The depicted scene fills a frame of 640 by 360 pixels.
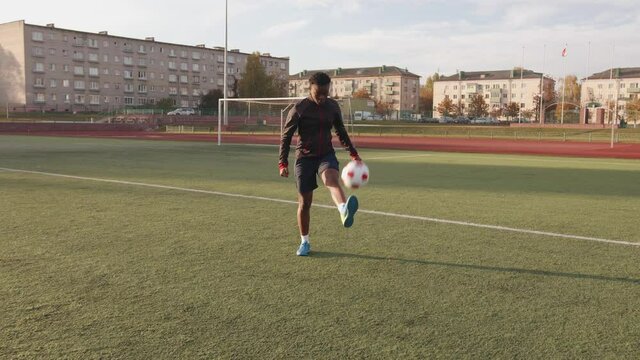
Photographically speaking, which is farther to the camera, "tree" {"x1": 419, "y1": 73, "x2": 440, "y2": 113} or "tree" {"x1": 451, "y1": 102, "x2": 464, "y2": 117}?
"tree" {"x1": 419, "y1": 73, "x2": 440, "y2": 113}

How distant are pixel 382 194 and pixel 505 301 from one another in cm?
627

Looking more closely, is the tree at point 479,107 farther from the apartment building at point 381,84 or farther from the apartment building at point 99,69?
the apartment building at point 99,69

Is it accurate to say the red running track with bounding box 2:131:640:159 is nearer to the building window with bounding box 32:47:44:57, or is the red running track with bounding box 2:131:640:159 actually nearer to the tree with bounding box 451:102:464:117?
the building window with bounding box 32:47:44:57

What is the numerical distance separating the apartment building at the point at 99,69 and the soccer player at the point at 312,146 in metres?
82.2

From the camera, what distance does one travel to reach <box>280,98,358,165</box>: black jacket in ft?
18.8

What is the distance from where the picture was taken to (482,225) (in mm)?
7516

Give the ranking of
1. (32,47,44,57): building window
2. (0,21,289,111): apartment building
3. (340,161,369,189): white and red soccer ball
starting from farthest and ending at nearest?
(32,47,44,57): building window < (0,21,289,111): apartment building < (340,161,369,189): white and red soccer ball

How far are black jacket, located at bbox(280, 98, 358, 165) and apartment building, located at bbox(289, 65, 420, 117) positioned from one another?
139 meters

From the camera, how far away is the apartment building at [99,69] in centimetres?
8794

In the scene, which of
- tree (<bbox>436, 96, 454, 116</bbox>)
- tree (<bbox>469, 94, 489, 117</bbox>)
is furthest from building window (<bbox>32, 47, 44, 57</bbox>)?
tree (<bbox>469, 94, 489, 117</bbox>)

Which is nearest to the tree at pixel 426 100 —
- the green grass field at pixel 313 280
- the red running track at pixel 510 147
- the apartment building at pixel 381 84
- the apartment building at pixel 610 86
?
the apartment building at pixel 381 84

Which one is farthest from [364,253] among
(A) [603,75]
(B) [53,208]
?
(A) [603,75]

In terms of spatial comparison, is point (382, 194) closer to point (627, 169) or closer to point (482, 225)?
point (482, 225)

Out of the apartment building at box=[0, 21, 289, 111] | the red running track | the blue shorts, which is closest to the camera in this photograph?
the blue shorts
